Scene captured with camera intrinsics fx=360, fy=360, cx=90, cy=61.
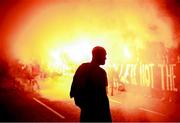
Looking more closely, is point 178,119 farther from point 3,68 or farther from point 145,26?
point 3,68

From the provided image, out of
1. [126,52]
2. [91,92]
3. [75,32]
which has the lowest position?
[91,92]

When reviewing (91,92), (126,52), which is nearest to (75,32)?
(126,52)

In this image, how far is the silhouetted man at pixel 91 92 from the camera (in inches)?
199

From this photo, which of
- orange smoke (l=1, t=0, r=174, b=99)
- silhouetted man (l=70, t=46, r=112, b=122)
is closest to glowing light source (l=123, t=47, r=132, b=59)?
orange smoke (l=1, t=0, r=174, b=99)

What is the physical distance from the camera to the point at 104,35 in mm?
10797

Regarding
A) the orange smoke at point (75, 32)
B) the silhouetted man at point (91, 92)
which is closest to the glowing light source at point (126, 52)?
the orange smoke at point (75, 32)

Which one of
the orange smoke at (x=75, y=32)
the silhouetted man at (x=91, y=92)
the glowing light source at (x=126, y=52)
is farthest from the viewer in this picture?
the glowing light source at (x=126, y=52)

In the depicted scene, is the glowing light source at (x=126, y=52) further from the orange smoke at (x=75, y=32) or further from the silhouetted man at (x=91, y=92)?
the silhouetted man at (x=91, y=92)

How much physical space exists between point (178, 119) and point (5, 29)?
18.3 ft

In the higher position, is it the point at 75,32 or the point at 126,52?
the point at 75,32

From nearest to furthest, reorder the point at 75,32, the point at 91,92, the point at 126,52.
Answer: the point at 91,92 → the point at 75,32 → the point at 126,52

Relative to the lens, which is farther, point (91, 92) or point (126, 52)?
point (126, 52)

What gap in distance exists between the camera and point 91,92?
5082mm

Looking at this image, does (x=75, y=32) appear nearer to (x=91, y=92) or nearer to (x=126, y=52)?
(x=126, y=52)
